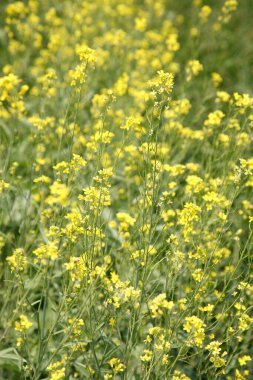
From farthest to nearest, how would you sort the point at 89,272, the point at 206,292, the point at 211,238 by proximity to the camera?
the point at 211,238 < the point at 206,292 < the point at 89,272

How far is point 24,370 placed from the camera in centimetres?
273

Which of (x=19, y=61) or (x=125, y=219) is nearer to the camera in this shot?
(x=125, y=219)

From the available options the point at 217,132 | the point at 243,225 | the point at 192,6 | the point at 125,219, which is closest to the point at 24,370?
the point at 125,219

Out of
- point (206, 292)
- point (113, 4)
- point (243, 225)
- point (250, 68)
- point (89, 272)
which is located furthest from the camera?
point (250, 68)

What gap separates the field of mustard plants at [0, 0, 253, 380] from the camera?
2.67m

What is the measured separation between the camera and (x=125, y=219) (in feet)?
9.70

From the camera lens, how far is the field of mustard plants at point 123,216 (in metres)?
2.67

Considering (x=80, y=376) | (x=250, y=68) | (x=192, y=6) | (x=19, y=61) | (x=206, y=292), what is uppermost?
(x=192, y=6)

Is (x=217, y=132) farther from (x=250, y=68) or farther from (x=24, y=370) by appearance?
(x=250, y=68)

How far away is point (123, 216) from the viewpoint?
9.66ft

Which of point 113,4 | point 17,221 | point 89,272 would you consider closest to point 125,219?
point 89,272

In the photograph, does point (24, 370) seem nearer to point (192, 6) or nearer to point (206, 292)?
point (206, 292)

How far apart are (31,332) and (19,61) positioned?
3411mm

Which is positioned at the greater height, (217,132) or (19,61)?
(19,61)
